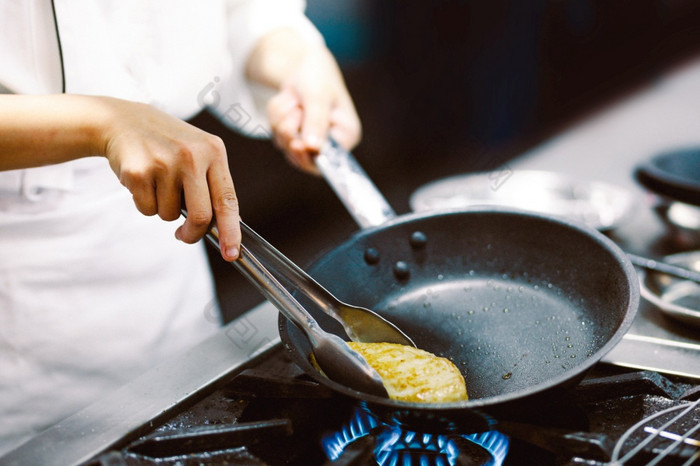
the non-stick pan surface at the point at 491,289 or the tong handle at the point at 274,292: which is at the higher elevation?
the tong handle at the point at 274,292

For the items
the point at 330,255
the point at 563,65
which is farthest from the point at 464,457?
the point at 563,65

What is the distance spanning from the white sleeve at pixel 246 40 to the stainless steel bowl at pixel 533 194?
48cm

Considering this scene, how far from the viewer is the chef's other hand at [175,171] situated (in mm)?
698

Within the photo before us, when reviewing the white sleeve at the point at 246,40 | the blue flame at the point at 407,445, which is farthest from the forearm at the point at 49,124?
the white sleeve at the point at 246,40

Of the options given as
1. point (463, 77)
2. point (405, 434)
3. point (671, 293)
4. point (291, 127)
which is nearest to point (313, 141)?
point (291, 127)

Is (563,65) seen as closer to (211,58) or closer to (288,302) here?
(211,58)

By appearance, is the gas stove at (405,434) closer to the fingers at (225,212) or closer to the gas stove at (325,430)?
the gas stove at (325,430)

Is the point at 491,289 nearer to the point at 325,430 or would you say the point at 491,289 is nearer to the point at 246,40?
the point at 325,430

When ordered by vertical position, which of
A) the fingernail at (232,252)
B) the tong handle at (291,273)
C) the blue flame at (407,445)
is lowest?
the blue flame at (407,445)

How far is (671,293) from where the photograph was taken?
104 cm

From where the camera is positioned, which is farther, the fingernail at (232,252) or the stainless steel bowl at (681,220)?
the stainless steel bowl at (681,220)

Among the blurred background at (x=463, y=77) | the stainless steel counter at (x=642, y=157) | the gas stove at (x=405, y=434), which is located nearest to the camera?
the gas stove at (x=405, y=434)

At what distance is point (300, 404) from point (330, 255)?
259mm

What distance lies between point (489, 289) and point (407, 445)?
36 cm
